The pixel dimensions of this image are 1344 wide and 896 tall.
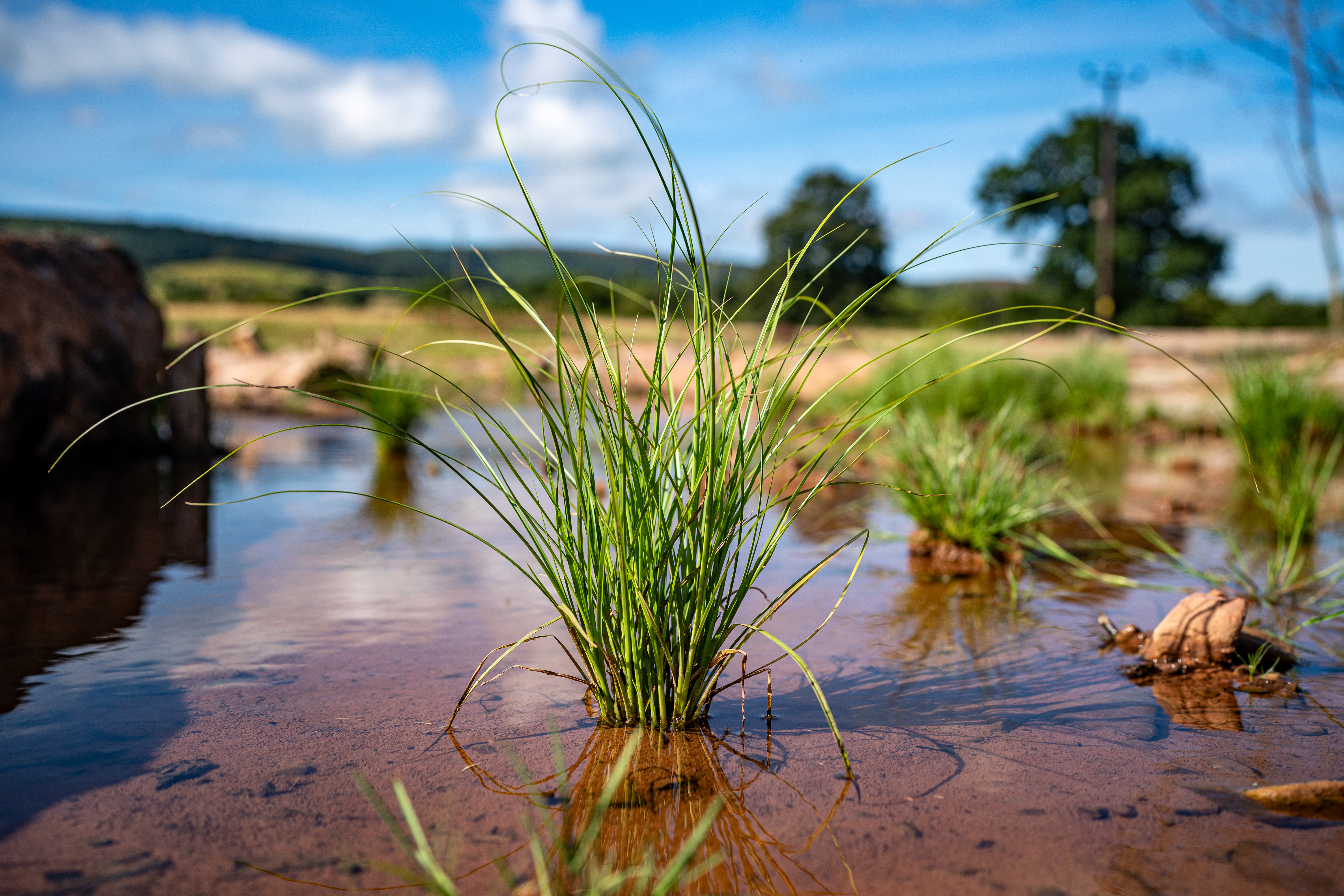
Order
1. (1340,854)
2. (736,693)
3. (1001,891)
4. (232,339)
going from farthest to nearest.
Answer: (232,339), (736,693), (1340,854), (1001,891)

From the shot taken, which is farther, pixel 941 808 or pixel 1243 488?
pixel 1243 488

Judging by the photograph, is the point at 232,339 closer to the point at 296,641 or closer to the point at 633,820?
the point at 296,641

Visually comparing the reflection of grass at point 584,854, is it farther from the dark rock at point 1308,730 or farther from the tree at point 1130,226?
the tree at point 1130,226

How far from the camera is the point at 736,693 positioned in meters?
2.41

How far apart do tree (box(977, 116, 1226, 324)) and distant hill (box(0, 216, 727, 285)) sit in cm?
2317

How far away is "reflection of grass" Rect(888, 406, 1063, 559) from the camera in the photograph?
3834 mm

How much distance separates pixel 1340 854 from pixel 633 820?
4.15 feet

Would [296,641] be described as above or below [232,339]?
below

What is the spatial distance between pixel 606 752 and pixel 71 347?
5966mm

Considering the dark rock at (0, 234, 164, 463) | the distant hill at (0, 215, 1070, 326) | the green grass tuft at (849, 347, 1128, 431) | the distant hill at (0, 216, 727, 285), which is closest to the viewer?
the dark rock at (0, 234, 164, 463)

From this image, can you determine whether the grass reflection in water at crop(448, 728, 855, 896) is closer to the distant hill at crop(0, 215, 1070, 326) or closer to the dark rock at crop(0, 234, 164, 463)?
the dark rock at crop(0, 234, 164, 463)

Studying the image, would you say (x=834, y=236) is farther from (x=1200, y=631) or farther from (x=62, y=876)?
(x=62, y=876)

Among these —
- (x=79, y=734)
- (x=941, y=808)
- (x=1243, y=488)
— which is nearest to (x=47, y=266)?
(x=79, y=734)

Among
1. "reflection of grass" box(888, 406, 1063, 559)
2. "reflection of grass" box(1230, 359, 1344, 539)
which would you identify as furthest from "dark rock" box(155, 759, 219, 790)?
"reflection of grass" box(1230, 359, 1344, 539)
